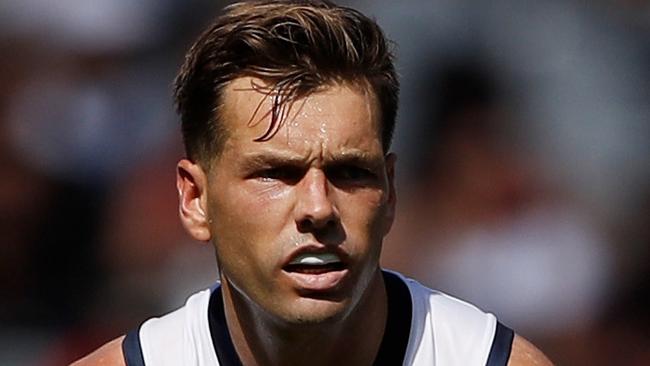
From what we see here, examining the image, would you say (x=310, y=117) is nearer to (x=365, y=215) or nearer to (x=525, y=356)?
(x=365, y=215)

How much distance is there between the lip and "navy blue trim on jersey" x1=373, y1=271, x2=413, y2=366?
0.51 meters

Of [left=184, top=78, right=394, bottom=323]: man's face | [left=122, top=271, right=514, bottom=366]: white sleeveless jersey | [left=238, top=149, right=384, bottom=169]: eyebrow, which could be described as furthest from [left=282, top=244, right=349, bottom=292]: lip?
[left=122, top=271, right=514, bottom=366]: white sleeveless jersey

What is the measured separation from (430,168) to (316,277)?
2.89m

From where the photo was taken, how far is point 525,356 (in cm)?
381

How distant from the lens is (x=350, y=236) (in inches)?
135

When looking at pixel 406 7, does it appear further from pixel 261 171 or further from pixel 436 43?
pixel 261 171

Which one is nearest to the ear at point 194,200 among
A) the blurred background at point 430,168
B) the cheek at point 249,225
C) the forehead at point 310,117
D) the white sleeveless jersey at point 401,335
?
the cheek at point 249,225

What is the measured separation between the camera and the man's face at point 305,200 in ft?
11.2

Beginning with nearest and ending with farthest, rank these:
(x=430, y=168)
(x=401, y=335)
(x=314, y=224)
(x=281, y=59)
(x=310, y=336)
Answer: (x=314, y=224)
(x=281, y=59)
(x=310, y=336)
(x=401, y=335)
(x=430, y=168)

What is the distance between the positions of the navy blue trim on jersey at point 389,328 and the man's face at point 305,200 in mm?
366

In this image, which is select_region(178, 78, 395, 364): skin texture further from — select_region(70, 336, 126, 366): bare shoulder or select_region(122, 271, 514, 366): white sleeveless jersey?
select_region(70, 336, 126, 366): bare shoulder

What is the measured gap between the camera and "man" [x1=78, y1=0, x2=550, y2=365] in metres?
3.45

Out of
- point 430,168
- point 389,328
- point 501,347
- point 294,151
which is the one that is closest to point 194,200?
point 294,151

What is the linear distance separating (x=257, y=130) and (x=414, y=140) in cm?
285
